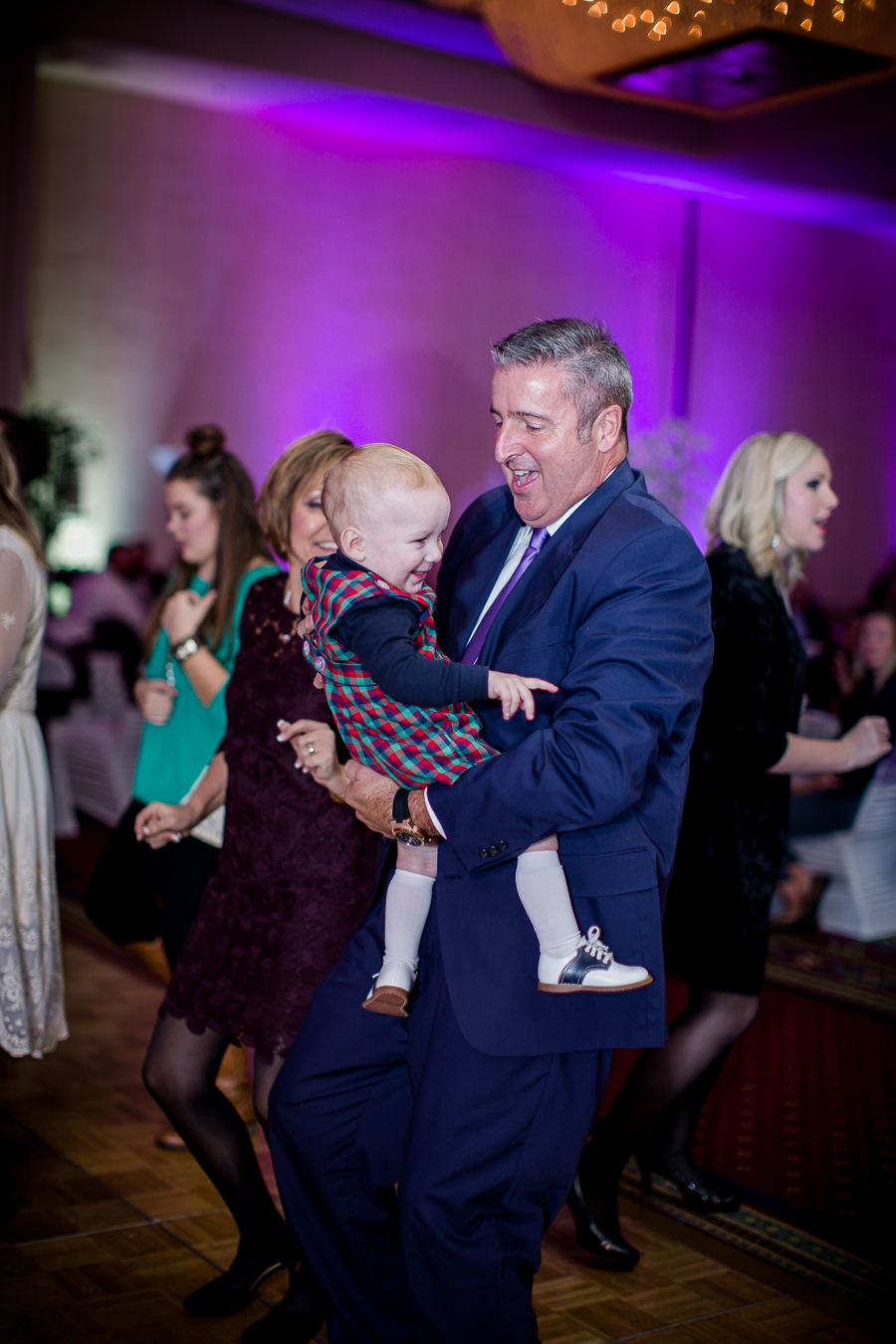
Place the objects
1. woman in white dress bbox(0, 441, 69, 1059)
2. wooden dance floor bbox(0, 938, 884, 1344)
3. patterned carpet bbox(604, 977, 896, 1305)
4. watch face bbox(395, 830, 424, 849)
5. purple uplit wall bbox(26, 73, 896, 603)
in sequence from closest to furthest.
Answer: watch face bbox(395, 830, 424, 849), wooden dance floor bbox(0, 938, 884, 1344), woman in white dress bbox(0, 441, 69, 1059), patterned carpet bbox(604, 977, 896, 1305), purple uplit wall bbox(26, 73, 896, 603)

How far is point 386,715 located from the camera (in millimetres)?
2004

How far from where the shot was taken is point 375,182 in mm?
12688

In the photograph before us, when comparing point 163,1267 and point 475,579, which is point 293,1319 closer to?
point 163,1267

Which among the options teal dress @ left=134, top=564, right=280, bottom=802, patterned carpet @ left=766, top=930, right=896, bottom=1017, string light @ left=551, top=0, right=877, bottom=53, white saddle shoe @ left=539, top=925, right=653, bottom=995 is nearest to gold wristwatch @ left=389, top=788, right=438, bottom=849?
white saddle shoe @ left=539, top=925, right=653, bottom=995

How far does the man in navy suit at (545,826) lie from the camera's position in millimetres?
1858

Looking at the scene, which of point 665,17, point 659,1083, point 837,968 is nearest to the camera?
point 659,1083

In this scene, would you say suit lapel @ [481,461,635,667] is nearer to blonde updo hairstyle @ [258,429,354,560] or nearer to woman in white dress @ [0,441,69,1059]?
blonde updo hairstyle @ [258,429,354,560]

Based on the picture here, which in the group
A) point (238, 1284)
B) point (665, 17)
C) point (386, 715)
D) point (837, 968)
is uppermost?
point (665, 17)

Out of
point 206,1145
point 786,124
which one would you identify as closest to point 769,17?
point 206,1145

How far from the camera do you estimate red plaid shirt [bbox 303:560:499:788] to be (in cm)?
197

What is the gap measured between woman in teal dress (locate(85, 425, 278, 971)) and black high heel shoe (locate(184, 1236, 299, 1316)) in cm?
74

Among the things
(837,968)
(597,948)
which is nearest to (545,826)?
(597,948)

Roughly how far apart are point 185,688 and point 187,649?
4.6 inches

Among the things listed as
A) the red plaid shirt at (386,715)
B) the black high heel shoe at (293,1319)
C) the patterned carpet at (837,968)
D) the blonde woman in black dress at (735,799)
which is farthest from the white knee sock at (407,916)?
the patterned carpet at (837,968)
